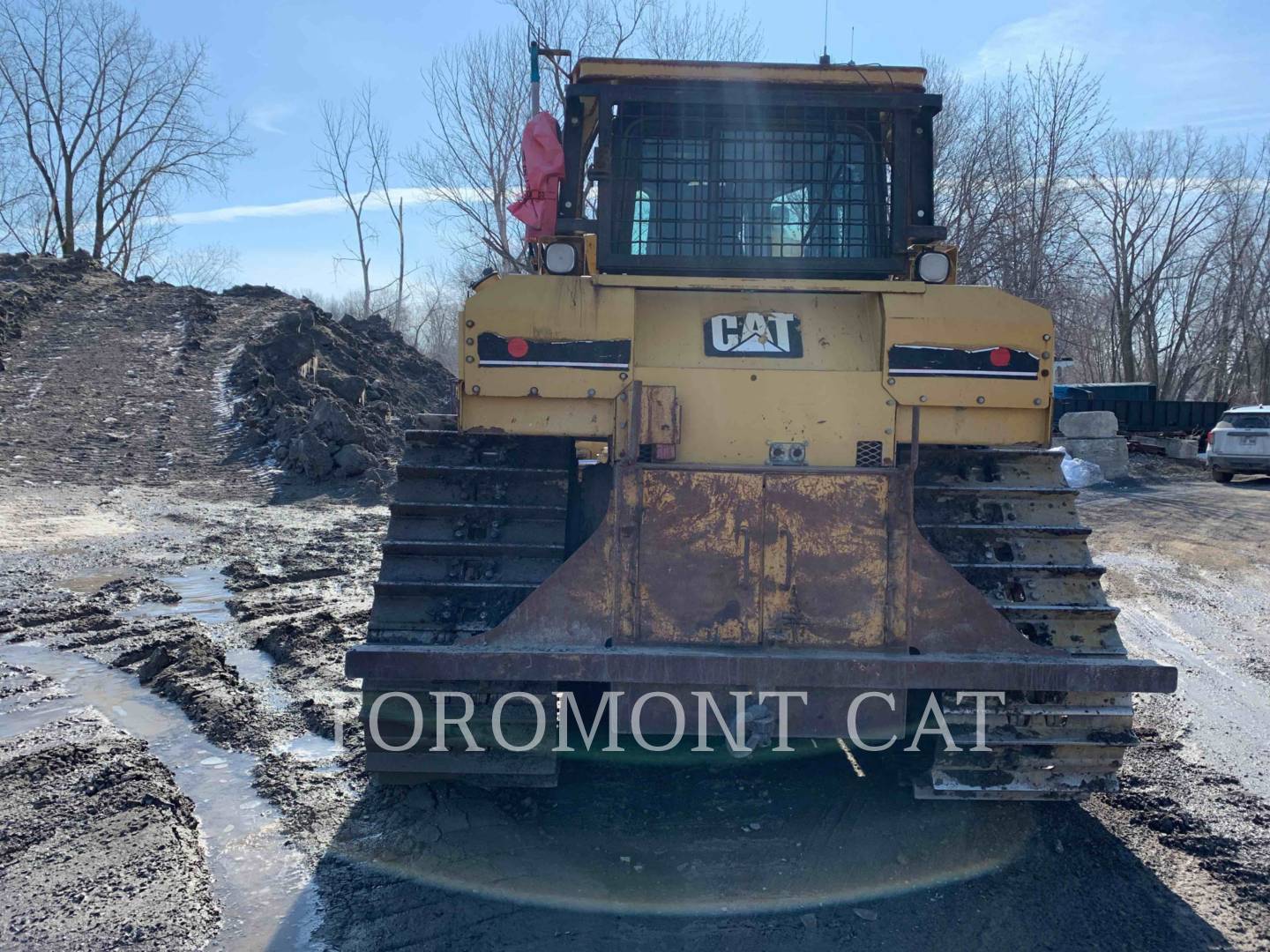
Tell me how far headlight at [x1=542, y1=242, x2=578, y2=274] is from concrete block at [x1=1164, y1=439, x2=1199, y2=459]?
25.1 m

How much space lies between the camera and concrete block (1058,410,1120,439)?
→ 1986 cm

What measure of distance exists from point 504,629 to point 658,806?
1.18 m

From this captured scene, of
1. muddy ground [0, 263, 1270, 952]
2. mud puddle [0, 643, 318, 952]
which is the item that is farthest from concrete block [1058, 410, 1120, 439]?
mud puddle [0, 643, 318, 952]

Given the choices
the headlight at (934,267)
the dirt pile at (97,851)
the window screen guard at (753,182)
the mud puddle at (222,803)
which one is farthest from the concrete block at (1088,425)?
the dirt pile at (97,851)

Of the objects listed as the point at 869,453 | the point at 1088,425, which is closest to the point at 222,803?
the point at 869,453

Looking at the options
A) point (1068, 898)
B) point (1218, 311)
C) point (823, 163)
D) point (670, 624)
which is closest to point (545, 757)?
point (670, 624)

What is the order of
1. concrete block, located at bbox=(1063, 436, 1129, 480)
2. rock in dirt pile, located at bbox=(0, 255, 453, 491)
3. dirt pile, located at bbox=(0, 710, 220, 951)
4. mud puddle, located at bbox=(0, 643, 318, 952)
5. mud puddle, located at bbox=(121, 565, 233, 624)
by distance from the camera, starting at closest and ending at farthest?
dirt pile, located at bbox=(0, 710, 220, 951)
mud puddle, located at bbox=(0, 643, 318, 952)
mud puddle, located at bbox=(121, 565, 233, 624)
rock in dirt pile, located at bbox=(0, 255, 453, 491)
concrete block, located at bbox=(1063, 436, 1129, 480)

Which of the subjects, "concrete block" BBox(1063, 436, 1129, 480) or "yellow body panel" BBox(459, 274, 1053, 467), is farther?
"concrete block" BBox(1063, 436, 1129, 480)

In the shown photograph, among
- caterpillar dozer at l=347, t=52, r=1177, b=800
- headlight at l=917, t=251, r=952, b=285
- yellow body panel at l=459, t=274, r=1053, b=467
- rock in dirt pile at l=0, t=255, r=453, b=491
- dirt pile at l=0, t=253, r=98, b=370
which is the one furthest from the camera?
dirt pile at l=0, t=253, r=98, b=370

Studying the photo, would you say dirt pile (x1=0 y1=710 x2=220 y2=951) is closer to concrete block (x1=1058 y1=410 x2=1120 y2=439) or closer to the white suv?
concrete block (x1=1058 y1=410 x2=1120 y2=439)

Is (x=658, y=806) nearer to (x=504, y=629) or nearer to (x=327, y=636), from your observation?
(x=504, y=629)

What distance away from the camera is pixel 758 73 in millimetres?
4664

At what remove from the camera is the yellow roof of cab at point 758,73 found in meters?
4.62

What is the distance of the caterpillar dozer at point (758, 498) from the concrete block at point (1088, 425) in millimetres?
16649
